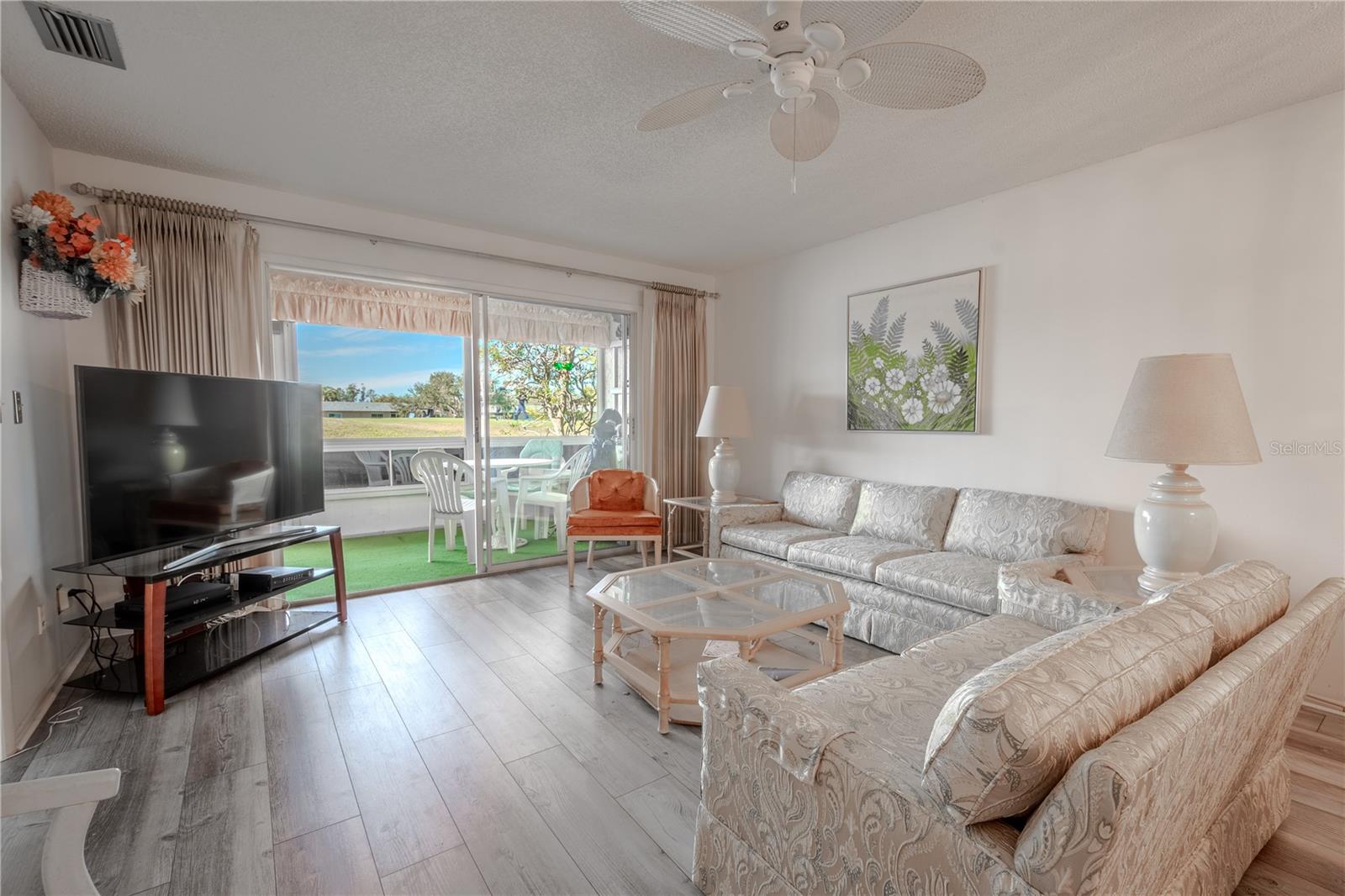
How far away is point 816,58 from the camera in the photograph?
5.92ft

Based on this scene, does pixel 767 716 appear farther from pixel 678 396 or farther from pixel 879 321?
pixel 678 396

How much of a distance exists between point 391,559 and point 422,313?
219 centimetres

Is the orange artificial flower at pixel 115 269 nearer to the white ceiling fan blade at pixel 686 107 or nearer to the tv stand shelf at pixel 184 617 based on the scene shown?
the tv stand shelf at pixel 184 617

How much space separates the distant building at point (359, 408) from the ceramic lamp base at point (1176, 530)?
5.56 m

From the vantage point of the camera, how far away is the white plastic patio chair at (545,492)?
15.9 ft

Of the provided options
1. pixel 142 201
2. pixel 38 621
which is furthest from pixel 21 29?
pixel 38 621

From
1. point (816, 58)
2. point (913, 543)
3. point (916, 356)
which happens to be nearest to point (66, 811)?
point (816, 58)

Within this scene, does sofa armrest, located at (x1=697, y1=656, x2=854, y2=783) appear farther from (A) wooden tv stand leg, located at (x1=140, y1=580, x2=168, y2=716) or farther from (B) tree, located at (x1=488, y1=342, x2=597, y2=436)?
(B) tree, located at (x1=488, y1=342, x2=597, y2=436)

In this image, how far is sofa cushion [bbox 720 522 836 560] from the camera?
11.9 ft

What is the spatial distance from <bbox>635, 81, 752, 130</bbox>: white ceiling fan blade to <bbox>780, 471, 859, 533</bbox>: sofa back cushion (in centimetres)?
268

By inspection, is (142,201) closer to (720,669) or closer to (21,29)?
(21,29)

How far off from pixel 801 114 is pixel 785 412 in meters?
2.91

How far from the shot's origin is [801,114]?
6.48 ft

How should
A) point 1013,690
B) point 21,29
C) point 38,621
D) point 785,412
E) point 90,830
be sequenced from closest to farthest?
point 1013,690
point 90,830
point 21,29
point 38,621
point 785,412
